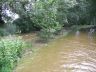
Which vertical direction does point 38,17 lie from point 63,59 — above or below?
above

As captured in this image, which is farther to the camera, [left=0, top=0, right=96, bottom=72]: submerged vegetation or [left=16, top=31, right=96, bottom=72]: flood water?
[left=0, top=0, right=96, bottom=72]: submerged vegetation

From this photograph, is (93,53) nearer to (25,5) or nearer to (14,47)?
(14,47)

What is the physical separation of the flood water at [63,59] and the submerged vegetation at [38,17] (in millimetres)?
938

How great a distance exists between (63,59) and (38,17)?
615cm

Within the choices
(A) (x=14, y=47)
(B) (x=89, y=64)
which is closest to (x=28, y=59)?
(A) (x=14, y=47)

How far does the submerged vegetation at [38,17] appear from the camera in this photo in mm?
13855

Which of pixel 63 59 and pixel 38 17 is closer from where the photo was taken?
pixel 63 59

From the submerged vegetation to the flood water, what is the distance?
0.94 m

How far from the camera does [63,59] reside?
13.0 m

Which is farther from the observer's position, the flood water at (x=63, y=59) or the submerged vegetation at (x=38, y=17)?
the submerged vegetation at (x=38, y=17)

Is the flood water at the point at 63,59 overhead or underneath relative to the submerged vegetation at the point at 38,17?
underneath

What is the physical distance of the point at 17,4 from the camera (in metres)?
20.9

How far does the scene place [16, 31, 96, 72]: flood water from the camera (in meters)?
11.0

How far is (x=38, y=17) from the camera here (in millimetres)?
18281
